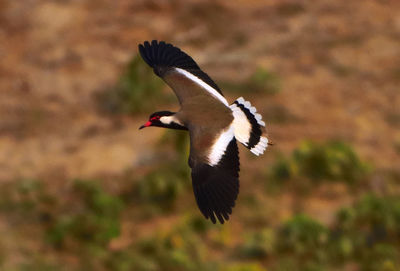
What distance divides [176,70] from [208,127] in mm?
1092

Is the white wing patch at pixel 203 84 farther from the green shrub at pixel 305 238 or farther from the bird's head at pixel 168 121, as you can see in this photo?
the green shrub at pixel 305 238

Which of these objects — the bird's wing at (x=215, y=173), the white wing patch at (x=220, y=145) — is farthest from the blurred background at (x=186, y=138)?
the bird's wing at (x=215, y=173)

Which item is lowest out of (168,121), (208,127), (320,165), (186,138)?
(208,127)

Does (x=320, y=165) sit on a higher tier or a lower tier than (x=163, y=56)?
higher

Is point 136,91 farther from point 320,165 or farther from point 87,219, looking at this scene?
point 320,165

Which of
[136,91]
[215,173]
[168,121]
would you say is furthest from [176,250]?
[215,173]

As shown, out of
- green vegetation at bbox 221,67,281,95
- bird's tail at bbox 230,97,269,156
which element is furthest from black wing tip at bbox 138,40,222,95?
green vegetation at bbox 221,67,281,95

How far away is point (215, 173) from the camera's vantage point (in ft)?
22.2

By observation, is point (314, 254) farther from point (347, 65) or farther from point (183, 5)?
point (183, 5)

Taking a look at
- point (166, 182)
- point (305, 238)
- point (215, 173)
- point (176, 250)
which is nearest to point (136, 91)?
point (166, 182)

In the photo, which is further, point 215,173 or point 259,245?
point 259,245

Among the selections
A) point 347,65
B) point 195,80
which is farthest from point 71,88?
point 195,80

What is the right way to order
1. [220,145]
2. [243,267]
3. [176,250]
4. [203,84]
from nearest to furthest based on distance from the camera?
1. [220,145]
2. [203,84]
3. [243,267]
4. [176,250]

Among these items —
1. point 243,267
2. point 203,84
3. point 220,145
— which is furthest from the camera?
point 243,267
